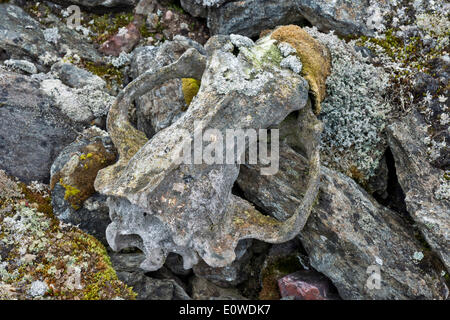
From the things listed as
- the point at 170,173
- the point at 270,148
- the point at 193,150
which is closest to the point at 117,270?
the point at 170,173

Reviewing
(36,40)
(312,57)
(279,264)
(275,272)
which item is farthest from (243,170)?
(36,40)

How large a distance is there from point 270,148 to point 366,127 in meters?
2.38

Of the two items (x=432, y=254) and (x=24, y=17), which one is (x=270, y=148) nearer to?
(x=432, y=254)

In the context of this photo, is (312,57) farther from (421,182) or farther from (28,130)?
(28,130)

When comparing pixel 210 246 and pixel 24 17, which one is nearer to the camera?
pixel 210 246

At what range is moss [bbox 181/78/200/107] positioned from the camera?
8883 millimetres

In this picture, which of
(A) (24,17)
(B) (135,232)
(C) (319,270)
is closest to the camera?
(B) (135,232)

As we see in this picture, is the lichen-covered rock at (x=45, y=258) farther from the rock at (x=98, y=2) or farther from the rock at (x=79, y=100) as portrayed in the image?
the rock at (x=98, y=2)

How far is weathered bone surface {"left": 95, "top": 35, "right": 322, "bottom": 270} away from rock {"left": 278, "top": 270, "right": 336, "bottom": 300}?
1.24 meters

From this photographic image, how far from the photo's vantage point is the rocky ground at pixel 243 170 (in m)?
6.89

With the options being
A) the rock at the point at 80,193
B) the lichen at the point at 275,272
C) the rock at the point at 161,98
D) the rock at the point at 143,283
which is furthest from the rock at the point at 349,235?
the rock at the point at 80,193

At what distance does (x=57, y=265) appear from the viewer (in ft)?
23.0

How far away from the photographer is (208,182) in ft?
22.3

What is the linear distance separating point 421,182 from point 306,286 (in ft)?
10.6
